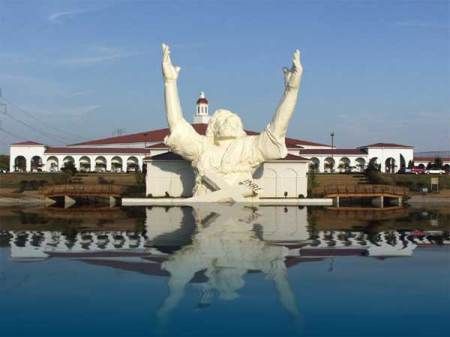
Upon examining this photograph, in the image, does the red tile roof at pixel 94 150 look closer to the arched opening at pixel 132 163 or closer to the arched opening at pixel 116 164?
the arched opening at pixel 116 164

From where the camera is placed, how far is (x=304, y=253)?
33.6ft

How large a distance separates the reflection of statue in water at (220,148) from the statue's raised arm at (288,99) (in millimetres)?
160

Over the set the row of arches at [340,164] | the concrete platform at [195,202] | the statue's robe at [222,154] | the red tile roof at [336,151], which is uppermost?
the red tile roof at [336,151]

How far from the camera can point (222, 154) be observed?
89.3ft

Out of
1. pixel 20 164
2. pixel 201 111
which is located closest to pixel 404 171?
pixel 201 111

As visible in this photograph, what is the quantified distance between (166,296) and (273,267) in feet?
7.51

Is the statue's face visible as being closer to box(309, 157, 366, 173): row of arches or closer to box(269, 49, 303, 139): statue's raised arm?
box(269, 49, 303, 139): statue's raised arm

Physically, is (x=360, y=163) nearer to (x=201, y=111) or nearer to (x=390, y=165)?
(x=390, y=165)

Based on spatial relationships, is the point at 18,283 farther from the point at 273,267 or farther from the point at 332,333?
the point at 332,333

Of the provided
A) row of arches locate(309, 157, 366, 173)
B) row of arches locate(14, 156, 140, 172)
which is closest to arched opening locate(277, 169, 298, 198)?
row of arches locate(309, 157, 366, 173)

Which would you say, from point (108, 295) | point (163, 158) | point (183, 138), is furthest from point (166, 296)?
point (163, 158)

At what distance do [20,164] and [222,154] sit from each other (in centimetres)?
3398

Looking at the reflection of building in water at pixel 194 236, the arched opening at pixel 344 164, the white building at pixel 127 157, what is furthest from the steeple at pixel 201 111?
the reflection of building in water at pixel 194 236

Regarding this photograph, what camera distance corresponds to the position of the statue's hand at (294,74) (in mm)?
23933
